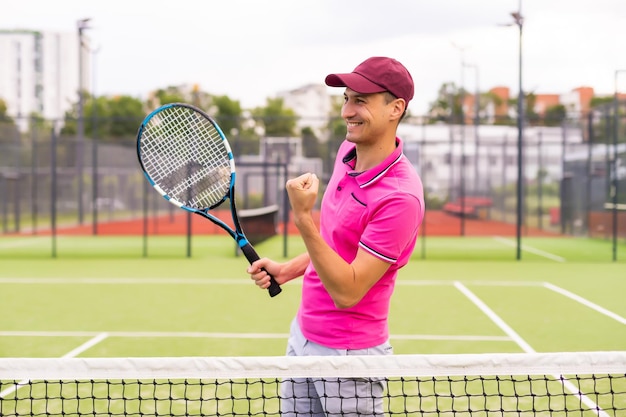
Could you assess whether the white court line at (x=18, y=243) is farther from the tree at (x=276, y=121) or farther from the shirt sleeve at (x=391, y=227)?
the tree at (x=276, y=121)

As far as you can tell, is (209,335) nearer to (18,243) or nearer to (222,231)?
(18,243)

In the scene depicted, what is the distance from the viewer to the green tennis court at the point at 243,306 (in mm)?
7164

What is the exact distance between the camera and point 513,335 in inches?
297

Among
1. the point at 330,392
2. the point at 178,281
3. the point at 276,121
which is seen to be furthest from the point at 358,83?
the point at 276,121

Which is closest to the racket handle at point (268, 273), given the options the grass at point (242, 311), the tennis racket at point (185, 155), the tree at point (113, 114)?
the tennis racket at point (185, 155)

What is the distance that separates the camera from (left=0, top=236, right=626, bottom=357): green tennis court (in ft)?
23.5

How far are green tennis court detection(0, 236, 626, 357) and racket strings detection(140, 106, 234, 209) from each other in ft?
10.4

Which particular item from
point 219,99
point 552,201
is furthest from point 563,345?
point 219,99

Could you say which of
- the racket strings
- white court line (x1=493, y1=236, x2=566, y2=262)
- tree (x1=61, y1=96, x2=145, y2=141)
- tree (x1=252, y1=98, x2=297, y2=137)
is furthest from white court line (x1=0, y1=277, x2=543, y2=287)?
tree (x1=252, y1=98, x2=297, y2=137)

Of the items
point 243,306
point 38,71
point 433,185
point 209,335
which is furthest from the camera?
point 38,71

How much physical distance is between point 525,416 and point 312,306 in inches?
119

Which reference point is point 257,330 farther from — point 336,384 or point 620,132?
point 620,132

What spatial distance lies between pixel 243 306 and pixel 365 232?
278 inches

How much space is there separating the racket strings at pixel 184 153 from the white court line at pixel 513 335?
2.84 metres
